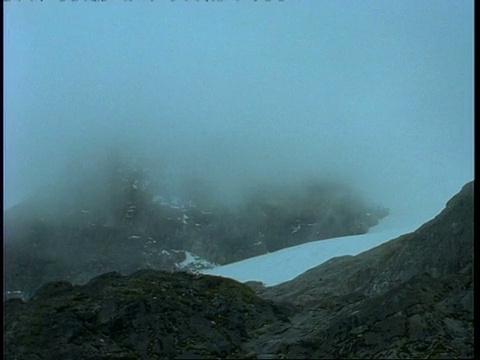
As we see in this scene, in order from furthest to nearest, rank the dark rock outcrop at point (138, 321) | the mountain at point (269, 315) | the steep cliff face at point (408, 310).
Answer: the dark rock outcrop at point (138, 321)
the mountain at point (269, 315)
the steep cliff face at point (408, 310)

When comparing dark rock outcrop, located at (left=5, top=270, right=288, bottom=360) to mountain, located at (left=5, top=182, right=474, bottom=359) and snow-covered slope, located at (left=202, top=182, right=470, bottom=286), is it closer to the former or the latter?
mountain, located at (left=5, top=182, right=474, bottom=359)

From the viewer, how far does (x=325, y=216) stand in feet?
368

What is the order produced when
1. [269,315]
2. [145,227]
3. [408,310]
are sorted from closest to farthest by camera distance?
[408,310]
[269,315]
[145,227]

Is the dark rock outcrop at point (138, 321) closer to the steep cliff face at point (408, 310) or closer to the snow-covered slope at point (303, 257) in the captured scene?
the steep cliff face at point (408, 310)

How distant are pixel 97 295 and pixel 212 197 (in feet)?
269

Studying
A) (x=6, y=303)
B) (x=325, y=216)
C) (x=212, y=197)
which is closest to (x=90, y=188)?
(x=212, y=197)

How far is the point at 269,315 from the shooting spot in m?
21.8

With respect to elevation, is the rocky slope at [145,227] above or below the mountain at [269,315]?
above

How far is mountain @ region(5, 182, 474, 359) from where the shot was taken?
1792 centimetres

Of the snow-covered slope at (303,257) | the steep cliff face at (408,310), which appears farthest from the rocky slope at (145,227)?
the steep cliff face at (408,310)

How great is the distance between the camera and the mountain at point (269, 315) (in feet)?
58.8

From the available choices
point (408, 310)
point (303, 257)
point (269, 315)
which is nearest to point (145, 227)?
point (303, 257)

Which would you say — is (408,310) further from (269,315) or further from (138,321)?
(138,321)

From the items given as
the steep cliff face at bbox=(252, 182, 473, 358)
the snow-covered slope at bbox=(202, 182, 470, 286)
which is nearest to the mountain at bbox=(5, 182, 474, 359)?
the steep cliff face at bbox=(252, 182, 473, 358)
